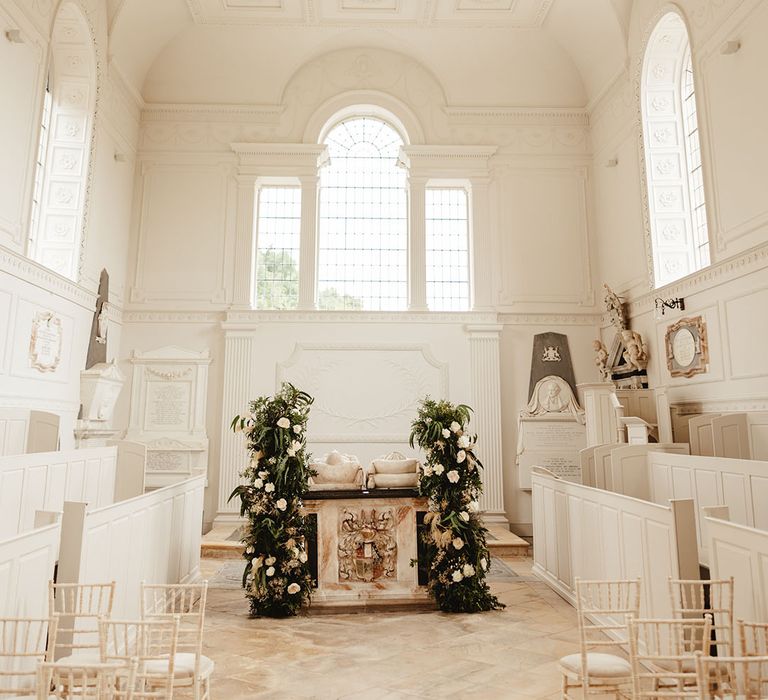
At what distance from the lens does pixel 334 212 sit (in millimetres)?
12500

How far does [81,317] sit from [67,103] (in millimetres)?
3708

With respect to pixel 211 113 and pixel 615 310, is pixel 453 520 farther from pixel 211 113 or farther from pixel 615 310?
pixel 211 113

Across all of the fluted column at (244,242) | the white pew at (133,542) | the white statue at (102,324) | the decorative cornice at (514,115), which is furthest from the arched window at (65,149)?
the decorative cornice at (514,115)

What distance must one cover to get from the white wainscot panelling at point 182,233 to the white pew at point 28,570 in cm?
836

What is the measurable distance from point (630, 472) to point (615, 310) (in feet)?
16.2

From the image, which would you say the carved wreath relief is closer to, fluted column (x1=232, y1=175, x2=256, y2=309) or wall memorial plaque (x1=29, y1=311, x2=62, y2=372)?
wall memorial plaque (x1=29, y1=311, x2=62, y2=372)

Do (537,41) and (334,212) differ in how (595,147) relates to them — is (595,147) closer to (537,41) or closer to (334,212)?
(537,41)

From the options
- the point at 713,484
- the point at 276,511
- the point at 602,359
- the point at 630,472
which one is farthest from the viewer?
the point at 602,359

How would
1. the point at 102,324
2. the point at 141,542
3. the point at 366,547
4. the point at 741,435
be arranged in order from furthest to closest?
the point at 102,324
the point at 741,435
the point at 366,547
the point at 141,542

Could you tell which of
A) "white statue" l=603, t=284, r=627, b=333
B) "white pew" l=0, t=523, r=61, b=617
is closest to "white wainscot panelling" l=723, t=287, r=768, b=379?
"white statue" l=603, t=284, r=627, b=333

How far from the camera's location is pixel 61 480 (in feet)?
20.6

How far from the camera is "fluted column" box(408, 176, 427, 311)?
39.2ft

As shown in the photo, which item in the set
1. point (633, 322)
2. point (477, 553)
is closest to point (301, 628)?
point (477, 553)

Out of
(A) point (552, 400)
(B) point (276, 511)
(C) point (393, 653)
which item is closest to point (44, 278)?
(B) point (276, 511)
